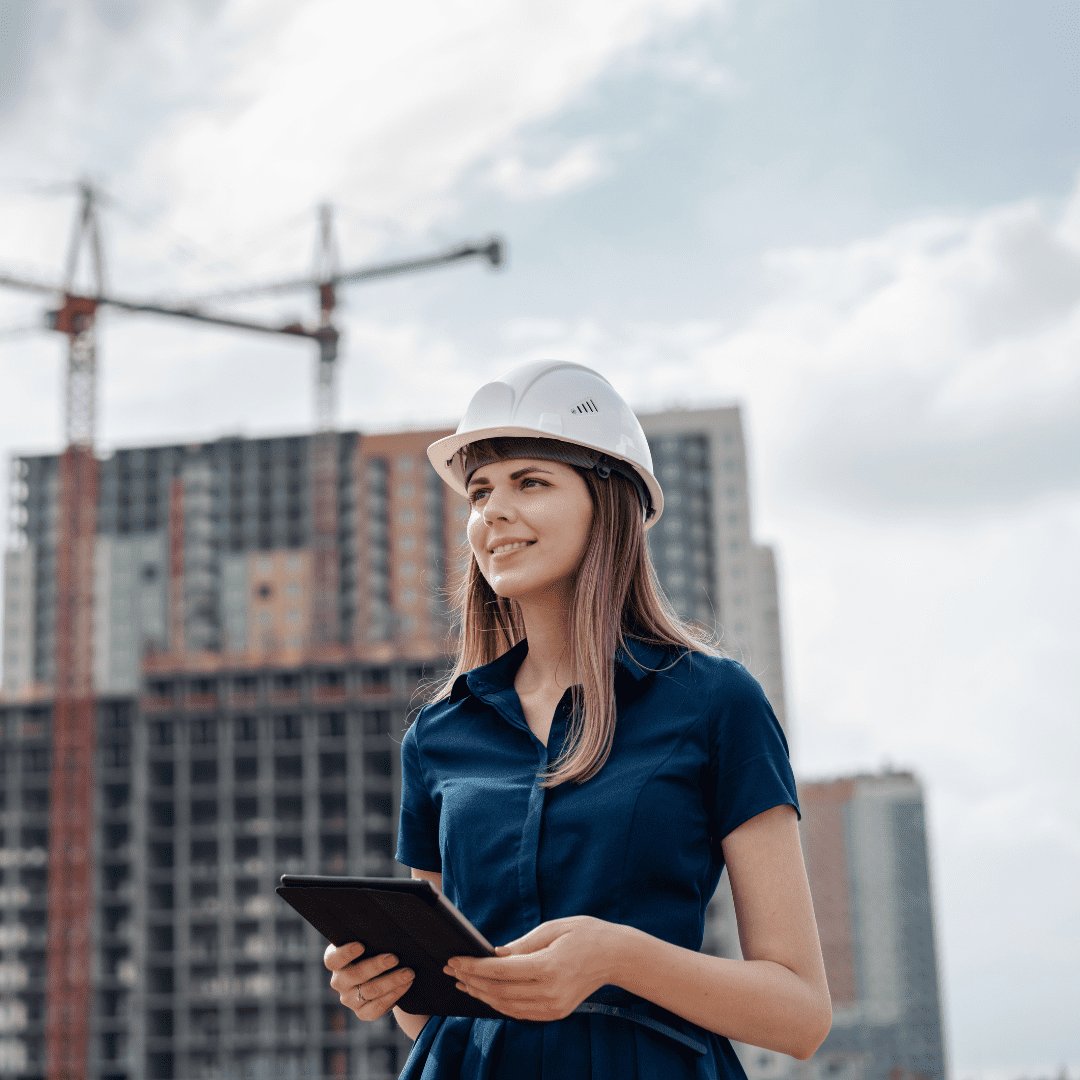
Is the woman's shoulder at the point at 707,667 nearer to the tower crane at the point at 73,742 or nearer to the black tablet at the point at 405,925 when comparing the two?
the black tablet at the point at 405,925

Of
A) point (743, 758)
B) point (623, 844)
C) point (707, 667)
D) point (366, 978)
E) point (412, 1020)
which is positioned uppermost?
point (707, 667)

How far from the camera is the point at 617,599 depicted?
9.40 ft

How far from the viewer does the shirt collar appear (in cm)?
277

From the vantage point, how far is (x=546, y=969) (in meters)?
2.24

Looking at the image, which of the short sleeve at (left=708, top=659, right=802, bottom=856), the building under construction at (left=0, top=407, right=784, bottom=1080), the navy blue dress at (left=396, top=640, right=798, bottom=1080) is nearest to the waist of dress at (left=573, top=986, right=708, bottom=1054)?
the navy blue dress at (left=396, top=640, right=798, bottom=1080)

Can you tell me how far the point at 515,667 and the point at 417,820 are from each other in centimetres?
36

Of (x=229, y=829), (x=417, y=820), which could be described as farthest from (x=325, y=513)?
(x=417, y=820)

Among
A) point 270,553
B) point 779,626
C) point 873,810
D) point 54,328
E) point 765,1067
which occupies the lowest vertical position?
point 765,1067

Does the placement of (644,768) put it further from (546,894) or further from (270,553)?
(270,553)

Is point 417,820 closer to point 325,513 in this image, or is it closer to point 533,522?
point 533,522

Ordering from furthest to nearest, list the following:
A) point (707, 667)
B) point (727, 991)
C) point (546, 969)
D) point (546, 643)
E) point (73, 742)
Result: point (73, 742) < point (546, 643) < point (707, 667) < point (727, 991) < point (546, 969)

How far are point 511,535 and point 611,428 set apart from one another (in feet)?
0.92

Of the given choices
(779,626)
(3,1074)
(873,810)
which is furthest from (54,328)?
(873,810)

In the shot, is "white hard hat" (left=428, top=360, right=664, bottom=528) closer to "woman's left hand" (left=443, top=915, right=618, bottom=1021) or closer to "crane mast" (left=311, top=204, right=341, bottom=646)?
"woman's left hand" (left=443, top=915, right=618, bottom=1021)
